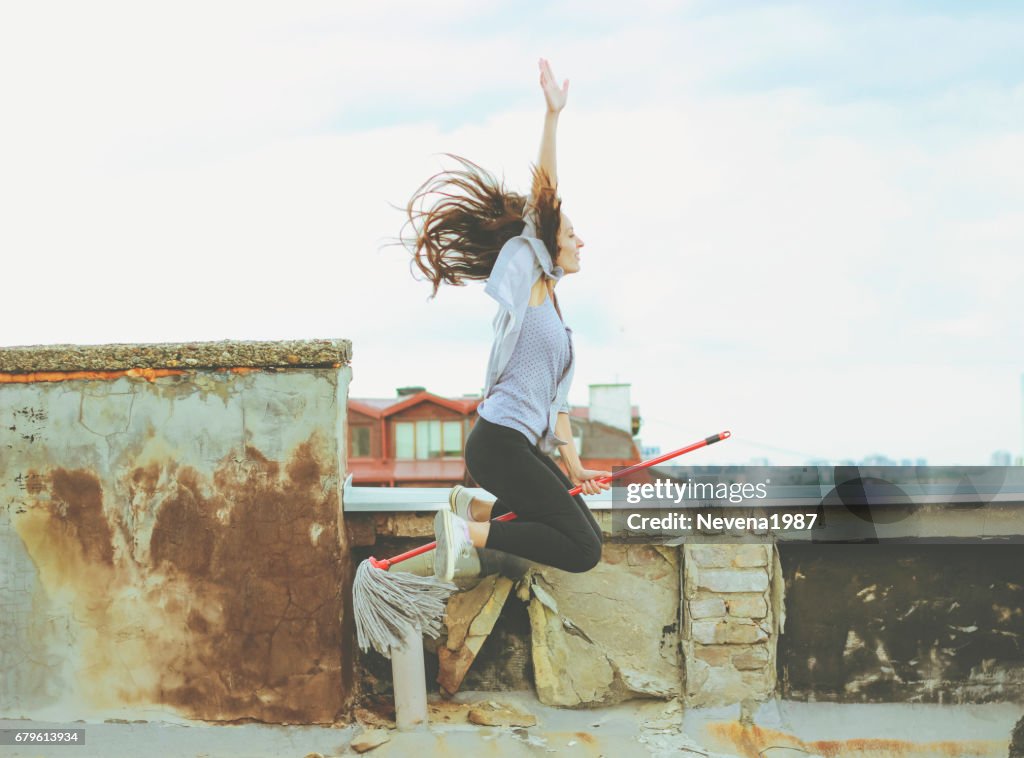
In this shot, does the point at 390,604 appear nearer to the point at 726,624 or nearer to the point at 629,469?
the point at 629,469

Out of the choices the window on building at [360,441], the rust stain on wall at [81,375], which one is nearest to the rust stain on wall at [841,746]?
the rust stain on wall at [81,375]

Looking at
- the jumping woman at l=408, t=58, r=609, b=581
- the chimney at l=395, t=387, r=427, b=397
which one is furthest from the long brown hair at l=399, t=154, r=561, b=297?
the chimney at l=395, t=387, r=427, b=397

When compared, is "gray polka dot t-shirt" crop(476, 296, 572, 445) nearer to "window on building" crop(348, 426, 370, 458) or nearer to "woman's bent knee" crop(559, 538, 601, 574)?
"woman's bent knee" crop(559, 538, 601, 574)

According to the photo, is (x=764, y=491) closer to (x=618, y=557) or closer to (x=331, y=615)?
(x=618, y=557)

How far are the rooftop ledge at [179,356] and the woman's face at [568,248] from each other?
984 millimetres

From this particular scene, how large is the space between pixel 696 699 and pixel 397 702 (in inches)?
47.6

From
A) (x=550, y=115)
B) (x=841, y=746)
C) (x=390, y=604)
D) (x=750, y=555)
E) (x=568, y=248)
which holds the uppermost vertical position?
(x=550, y=115)

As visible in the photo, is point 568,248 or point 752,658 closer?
point 568,248

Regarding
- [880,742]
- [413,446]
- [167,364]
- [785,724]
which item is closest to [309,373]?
[167,364]

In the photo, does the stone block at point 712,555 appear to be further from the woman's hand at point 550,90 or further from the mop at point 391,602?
the woman's hand at point 550,90

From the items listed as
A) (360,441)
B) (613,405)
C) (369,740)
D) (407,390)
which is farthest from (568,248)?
(613,405)

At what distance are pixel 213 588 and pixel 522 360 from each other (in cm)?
160

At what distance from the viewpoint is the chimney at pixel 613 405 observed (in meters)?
31.9

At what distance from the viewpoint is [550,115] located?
3492 mm
